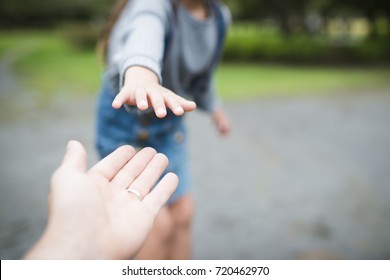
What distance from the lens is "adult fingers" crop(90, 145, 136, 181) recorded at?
1.12 meters

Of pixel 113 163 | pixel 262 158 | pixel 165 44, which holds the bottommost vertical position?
pixel 262 158

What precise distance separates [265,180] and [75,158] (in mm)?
2556

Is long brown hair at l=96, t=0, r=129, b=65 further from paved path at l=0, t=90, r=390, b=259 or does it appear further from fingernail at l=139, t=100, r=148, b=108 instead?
paved path at l=0, t=90, r=390, b=259

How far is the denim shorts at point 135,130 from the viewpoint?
5.28 ft

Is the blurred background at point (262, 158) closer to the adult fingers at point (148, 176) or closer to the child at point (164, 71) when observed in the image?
the child at point (164, 71)

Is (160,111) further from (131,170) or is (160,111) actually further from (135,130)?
(135,130)

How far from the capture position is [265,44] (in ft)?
37.9

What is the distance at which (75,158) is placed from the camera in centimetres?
105

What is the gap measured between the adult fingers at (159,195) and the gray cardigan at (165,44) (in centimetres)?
30

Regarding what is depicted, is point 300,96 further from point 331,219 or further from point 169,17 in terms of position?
point 169,17

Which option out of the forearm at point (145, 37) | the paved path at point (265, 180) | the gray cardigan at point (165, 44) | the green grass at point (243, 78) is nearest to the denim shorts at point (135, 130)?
the gray cardigan at point (165, 44)

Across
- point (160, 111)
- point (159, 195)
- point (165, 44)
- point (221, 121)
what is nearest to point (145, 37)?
point (165, 44)

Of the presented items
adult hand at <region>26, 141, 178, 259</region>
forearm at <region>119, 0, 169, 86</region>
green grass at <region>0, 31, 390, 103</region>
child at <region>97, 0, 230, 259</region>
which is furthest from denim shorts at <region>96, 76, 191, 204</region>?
green grass at <region>0, 31, 390, 103</region>
